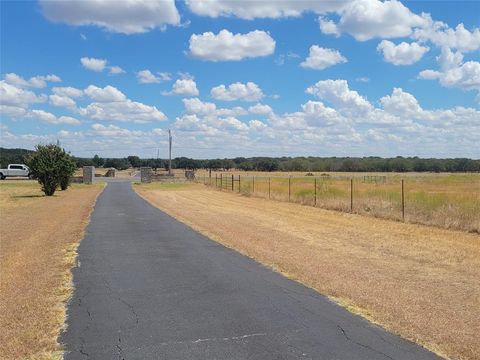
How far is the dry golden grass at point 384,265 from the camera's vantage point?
669 centimetres

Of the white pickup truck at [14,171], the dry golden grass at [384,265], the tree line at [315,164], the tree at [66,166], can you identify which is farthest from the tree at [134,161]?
the dry golden grass at [384,265]

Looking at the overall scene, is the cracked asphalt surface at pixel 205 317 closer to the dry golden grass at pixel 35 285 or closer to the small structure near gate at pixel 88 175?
the dry golden grass at pixel 35 285

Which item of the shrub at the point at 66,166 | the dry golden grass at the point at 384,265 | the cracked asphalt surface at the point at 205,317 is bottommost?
the dry golden grass at the point at 384,265

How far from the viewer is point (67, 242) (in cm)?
1409

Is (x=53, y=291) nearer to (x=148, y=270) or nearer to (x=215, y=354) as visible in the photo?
(x=148, y=270)

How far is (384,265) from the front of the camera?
36.9 ft

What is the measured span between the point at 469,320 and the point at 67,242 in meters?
10.4

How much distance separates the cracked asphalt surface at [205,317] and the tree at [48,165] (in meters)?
29.7


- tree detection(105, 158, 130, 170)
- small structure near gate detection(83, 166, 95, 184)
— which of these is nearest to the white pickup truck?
small structure near gate detection(83, 166, 95, 184)

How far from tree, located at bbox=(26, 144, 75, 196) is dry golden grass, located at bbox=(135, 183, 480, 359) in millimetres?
20949

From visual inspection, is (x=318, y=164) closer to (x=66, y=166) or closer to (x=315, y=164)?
(x=315, y=164)

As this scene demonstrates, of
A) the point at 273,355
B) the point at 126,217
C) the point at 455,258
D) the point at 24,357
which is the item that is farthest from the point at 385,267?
the point at 126,217

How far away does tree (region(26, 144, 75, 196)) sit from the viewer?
3891 cm

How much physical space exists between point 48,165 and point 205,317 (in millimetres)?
35222
